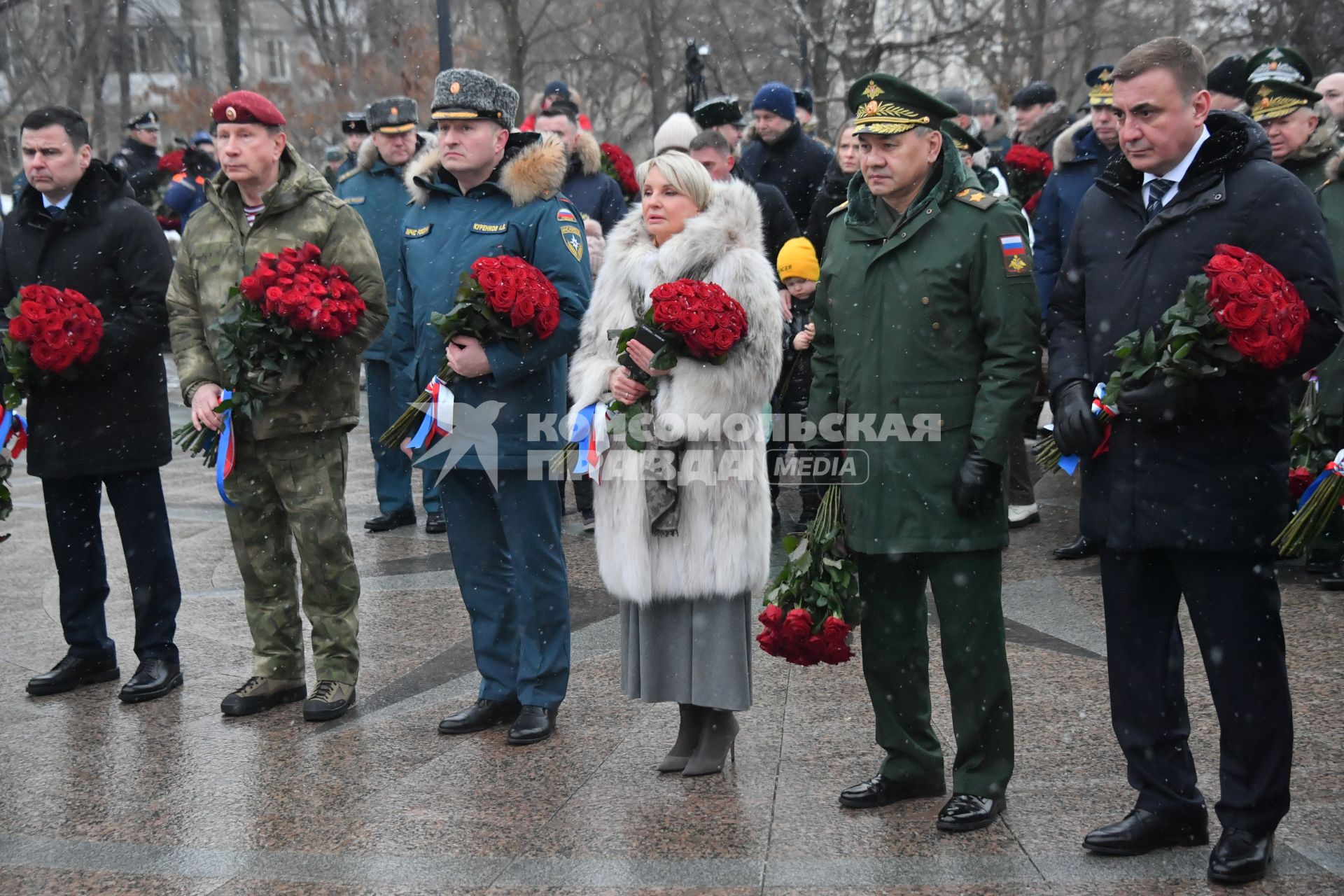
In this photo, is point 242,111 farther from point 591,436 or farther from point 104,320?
point 591,436

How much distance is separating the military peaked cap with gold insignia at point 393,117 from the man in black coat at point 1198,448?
20.3 feet

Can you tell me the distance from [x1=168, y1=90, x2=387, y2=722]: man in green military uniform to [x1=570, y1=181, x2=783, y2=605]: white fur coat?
4.28 ft

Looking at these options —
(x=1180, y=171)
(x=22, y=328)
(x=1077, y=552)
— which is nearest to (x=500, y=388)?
(x=22, y=328)

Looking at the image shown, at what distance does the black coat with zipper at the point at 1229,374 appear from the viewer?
4.09 meters

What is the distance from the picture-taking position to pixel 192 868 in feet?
15.1

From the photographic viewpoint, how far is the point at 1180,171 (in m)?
4.25

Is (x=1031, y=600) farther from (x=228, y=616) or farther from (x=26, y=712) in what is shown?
(x=26, y=712)

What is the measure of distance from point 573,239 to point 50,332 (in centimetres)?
224

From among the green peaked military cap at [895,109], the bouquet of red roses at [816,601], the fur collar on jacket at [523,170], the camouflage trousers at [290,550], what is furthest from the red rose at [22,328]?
the green peaked military cap at [895,109]

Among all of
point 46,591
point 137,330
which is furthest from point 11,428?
point 46,591

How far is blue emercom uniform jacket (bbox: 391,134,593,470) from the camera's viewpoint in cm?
571

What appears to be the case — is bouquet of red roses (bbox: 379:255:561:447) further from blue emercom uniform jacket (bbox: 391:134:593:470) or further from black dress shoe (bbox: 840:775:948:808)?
black dress shoe (bbox: 840:775:948:808)

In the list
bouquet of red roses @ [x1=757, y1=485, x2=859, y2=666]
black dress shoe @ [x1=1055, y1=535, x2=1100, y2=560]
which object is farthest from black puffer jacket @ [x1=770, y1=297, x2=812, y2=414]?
bouquet of red roses @ [x1=757, y1=485, x2=859, y2=666]

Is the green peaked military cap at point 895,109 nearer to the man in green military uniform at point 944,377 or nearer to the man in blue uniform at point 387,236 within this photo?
the man in green military uniform at point 944,377
